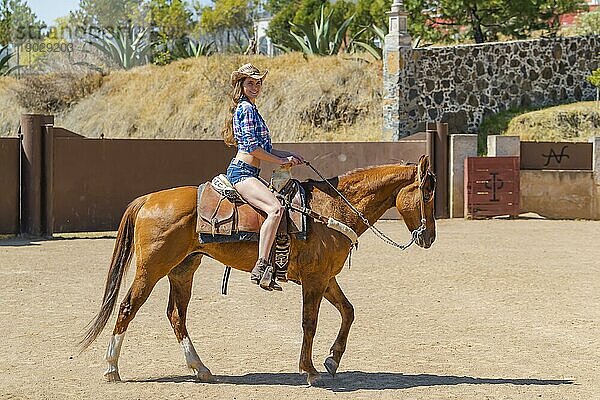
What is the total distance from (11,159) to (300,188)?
11920 millimetres

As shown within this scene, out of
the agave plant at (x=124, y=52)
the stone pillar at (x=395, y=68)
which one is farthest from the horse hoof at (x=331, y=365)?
the agave plant at (x=124, y=52)

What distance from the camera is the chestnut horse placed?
24.5 ft

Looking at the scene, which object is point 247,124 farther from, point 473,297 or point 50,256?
point 50,256

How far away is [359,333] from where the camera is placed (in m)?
9.42

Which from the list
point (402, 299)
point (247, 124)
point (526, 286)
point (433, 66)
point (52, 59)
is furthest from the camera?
point (52, 59)

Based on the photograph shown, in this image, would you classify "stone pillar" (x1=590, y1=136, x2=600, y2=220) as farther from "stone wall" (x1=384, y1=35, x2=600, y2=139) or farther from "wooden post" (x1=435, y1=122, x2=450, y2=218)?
"stone wall" (x1=384, y1=35, x2=600, y2=139)

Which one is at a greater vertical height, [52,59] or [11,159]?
[52,59]

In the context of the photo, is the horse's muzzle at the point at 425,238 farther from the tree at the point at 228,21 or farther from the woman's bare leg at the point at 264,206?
the tree at the point at 228,21

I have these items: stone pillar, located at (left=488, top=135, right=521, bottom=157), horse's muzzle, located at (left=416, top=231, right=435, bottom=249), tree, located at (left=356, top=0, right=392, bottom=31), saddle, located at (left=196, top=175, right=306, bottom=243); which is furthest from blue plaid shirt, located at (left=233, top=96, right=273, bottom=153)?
tree, located at (left=356, top=0, right=392, bottom=31)

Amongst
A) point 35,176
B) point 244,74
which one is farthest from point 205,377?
point 35,176

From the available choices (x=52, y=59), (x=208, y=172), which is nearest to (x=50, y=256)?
(x=208, y=172)

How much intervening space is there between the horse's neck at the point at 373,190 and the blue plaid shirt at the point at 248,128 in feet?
2.45

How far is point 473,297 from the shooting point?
38.3ft

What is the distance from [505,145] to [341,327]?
15338 mm
